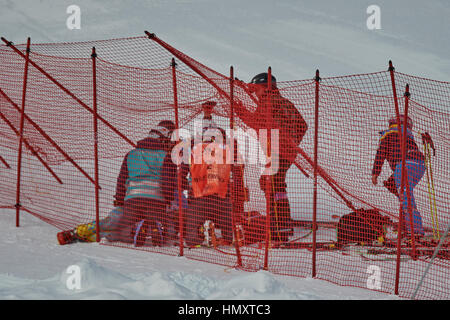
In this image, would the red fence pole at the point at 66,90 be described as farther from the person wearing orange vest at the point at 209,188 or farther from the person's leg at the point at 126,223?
the person wearing orange vest at the point at 209,188

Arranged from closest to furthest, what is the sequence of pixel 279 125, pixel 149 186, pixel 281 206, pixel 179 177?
pixel 279 125 → pixel 179 177 → pixel 149 186 → pixel 281 206

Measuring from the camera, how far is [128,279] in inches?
168

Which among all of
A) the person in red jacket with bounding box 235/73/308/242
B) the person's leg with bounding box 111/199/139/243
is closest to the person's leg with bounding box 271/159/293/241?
the person in red jacket with bounding box 235/73/308/242

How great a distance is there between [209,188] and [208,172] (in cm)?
A: 23

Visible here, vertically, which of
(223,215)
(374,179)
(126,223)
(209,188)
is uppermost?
(374,179)

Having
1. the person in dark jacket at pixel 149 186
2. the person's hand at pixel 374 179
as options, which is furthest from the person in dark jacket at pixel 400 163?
the person in dark jacket at pixel 149 186

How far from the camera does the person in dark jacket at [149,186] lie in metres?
6.48

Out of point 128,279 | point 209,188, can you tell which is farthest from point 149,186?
point 128,279

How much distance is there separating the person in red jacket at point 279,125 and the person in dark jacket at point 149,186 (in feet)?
4.11

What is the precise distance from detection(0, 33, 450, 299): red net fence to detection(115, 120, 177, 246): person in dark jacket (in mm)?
16

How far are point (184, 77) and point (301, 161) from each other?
1.95 meters

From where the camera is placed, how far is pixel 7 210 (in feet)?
25.7

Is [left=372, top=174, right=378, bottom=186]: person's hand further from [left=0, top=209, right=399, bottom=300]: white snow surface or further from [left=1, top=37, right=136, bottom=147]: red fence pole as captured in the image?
[left=1, top=37, right=136, bottom=147]: red fence pole

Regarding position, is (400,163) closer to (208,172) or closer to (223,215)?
(223,215)
